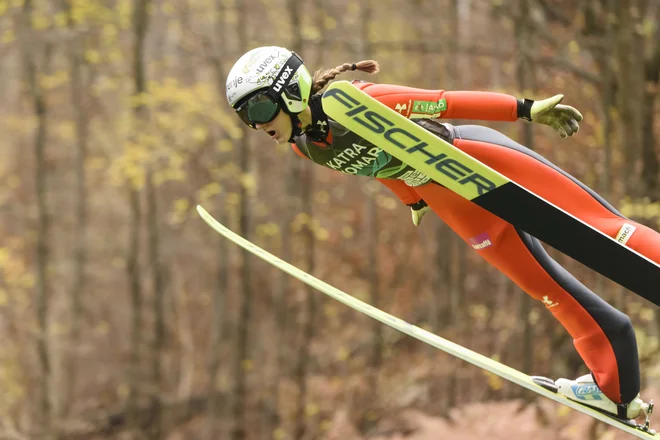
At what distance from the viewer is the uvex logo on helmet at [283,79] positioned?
233 centimetres

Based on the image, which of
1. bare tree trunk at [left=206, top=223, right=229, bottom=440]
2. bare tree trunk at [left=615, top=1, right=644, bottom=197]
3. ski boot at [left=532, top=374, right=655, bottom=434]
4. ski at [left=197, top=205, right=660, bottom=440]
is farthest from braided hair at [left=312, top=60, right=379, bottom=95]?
bare tree trunk at [left=206, top=223, right=229, bottom=440]

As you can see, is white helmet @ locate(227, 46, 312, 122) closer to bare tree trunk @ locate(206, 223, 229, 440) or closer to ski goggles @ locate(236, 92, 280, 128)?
ski goggles @ locate(236, 92, 280, 128)

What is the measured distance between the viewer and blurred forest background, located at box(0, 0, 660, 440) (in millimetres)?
6809

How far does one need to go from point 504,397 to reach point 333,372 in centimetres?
414

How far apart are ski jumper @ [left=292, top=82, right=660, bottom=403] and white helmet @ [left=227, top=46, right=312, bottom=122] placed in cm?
11

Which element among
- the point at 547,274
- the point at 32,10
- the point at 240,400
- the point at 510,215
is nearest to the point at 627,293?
the point at 547,274

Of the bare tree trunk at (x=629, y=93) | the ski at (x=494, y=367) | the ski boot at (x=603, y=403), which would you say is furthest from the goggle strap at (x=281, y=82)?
the bare tree trunk at (x=629, y=93)

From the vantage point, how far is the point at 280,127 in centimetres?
239

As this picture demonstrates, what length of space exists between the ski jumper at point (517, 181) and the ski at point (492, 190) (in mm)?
263

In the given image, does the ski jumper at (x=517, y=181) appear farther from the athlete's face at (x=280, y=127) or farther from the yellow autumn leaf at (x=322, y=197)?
the yellow autumn leaf at (x=322, y=197)

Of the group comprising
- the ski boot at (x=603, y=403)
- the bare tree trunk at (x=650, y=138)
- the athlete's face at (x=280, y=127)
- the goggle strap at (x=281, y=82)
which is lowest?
the ski boot at (x=603, y=403)

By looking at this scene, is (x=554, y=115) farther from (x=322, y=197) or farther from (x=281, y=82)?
(x=322, y=197)


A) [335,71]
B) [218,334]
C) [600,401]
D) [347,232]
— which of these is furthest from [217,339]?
[335,71]

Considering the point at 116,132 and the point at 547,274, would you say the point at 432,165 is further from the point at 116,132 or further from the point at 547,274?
the point at 116,132
